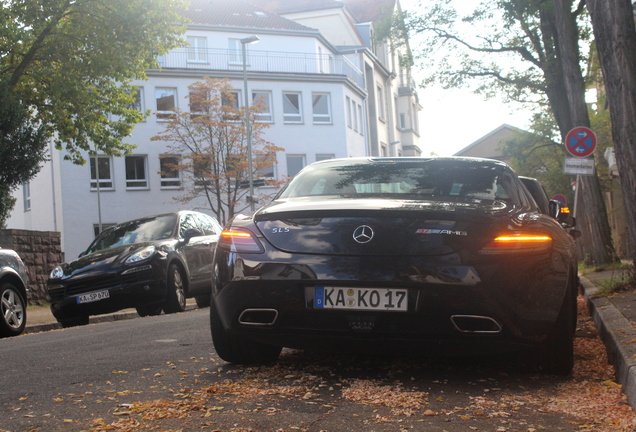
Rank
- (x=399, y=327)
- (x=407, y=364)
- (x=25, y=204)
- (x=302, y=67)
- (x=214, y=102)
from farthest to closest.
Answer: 1. (x=302, y=67)
2. (x=25, y=204)
3. (x=214, y=102)
4. (x=407, y=364)
5. (x=399, y=327)

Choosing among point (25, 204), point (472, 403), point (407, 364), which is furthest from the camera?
point (25, 204)

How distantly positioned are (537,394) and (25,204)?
140 feet

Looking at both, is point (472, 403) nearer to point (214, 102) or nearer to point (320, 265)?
point (320, 265)

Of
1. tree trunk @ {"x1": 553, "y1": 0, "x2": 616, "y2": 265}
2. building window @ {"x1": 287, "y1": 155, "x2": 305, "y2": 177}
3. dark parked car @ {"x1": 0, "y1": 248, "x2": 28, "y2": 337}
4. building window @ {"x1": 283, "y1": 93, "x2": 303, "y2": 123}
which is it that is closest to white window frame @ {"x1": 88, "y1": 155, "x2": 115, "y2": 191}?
building window @ {"x1": 287, "y1": 155, "x2": 305, "y2": 177}

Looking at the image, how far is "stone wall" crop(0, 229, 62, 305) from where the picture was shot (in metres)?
18.6

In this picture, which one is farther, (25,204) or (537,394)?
(25,204)

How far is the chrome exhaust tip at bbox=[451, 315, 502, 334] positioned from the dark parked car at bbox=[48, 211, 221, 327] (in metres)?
7.94

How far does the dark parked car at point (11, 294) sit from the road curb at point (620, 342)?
22.4 feet

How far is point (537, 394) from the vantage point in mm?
4477

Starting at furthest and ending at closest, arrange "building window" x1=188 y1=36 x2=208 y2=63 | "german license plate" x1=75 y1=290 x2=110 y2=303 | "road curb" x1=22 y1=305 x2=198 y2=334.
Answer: "building window" x1=188 y1=36 x2=208 y2=63 → "road curb" x1=22 y1=305 x2=198 y2=334 → "german license plate" x1=75 y1=290 x2=110 y2=303

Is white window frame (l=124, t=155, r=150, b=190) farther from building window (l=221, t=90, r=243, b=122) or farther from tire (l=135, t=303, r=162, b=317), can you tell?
tire (l=135, t=303, r=162, b=317)

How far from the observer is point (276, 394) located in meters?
4.53

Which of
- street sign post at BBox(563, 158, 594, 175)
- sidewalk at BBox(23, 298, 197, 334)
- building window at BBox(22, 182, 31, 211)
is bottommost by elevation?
sidewalk at BBox(23, 298, 197, 334)

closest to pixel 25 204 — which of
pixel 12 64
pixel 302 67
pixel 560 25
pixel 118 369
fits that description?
pixel 302 67
